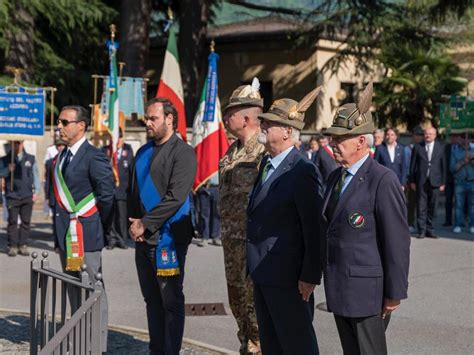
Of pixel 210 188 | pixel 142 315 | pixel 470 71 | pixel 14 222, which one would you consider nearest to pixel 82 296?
pixel 142 315

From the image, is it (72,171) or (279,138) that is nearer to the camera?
(279,138)

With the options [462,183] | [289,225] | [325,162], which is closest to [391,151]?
[325,162]

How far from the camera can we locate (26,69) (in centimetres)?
2253

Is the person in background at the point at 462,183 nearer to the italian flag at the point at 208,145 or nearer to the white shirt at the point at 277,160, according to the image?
the italian flag at the point at 208,145

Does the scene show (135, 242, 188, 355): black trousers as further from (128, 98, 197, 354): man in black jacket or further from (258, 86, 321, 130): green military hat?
(258, 86, 321, 130): green military hat

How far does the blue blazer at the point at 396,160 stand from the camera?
50.5 ft

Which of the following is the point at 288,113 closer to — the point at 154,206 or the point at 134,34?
the point at 154,206

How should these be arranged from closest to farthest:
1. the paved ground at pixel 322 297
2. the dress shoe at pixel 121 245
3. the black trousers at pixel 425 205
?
1. the paved ground at pixel 322 297
2. the dress shoe at pixel 121 245
3. the black trousers at pixel 425 205

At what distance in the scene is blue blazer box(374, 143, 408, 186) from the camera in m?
15.4

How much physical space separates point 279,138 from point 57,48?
69.2 feet

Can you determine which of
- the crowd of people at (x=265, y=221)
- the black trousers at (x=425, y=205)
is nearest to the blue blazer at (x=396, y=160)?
the black trousers at (x=425, y=205)

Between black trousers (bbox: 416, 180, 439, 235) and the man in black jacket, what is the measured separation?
963cm

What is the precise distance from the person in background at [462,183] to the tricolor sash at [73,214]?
1096 cm

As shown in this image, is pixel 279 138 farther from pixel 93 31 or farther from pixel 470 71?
pixel 470 71
